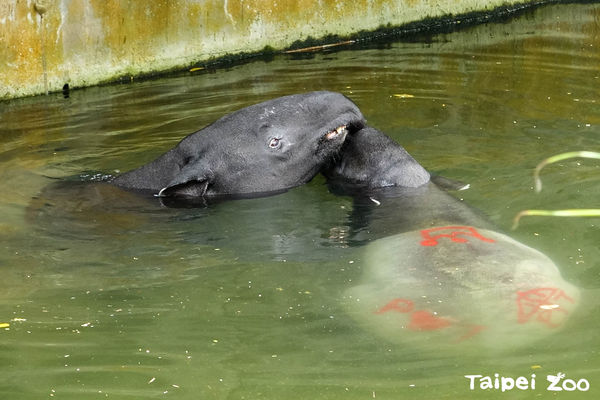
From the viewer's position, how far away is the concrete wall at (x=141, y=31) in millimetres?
12898

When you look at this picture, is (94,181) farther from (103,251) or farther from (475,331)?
(475,331)

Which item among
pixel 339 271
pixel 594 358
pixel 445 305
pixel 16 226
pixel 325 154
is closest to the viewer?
pixel 594 358

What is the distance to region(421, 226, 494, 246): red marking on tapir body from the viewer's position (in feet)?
24.8

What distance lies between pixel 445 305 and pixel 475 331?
40 centimetres

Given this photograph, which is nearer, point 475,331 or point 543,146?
point 475,331

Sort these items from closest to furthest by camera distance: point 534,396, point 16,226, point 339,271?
point 534,396 < point 339,271 < point 16,226

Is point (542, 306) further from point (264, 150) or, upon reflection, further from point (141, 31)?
point (141, 31)

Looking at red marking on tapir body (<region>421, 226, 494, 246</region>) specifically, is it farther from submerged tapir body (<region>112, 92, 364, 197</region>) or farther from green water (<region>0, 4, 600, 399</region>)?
submerged tapir body (<region>112, 92, 364, 197</region>)

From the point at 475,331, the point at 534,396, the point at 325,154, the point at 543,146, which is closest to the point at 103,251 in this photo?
the point at 325,154

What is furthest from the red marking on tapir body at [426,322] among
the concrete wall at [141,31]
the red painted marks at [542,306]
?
the concrete wall at [141,31]

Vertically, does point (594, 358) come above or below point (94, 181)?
below

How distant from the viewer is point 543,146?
1002cm

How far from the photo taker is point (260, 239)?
26.9ft

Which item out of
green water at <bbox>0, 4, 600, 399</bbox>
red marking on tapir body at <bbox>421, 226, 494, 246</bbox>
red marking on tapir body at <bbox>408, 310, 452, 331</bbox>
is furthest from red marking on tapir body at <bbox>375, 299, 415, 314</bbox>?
red marking on tapir body at <bbox>421, 226, 494, 246</bbox>
